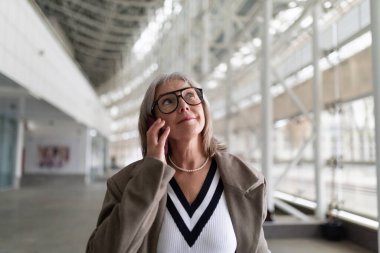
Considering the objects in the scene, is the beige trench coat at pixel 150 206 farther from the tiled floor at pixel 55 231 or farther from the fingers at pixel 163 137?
the tiled floor at pixel 55 231

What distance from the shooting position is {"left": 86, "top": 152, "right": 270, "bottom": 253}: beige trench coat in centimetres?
106

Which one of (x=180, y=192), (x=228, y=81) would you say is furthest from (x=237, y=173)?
(x=228, y=81)

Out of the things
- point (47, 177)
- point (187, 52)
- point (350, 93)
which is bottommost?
point (47, 177)

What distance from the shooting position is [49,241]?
5.12 m

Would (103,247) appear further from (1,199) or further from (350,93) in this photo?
(1,199)

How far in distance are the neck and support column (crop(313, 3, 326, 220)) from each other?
5105mm

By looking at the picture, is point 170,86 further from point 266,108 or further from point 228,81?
point 228,81

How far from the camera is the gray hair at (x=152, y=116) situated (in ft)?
4.21

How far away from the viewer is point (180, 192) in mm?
1219

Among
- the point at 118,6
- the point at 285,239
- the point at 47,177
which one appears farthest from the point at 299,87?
the point at 118,6

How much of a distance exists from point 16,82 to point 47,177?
492 inches

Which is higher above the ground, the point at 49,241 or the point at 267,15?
the point at 267,15

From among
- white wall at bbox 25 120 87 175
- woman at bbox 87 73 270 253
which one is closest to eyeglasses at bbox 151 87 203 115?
woman at bbox 87 73 270 253

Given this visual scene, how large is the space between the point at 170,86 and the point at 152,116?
0.13m
